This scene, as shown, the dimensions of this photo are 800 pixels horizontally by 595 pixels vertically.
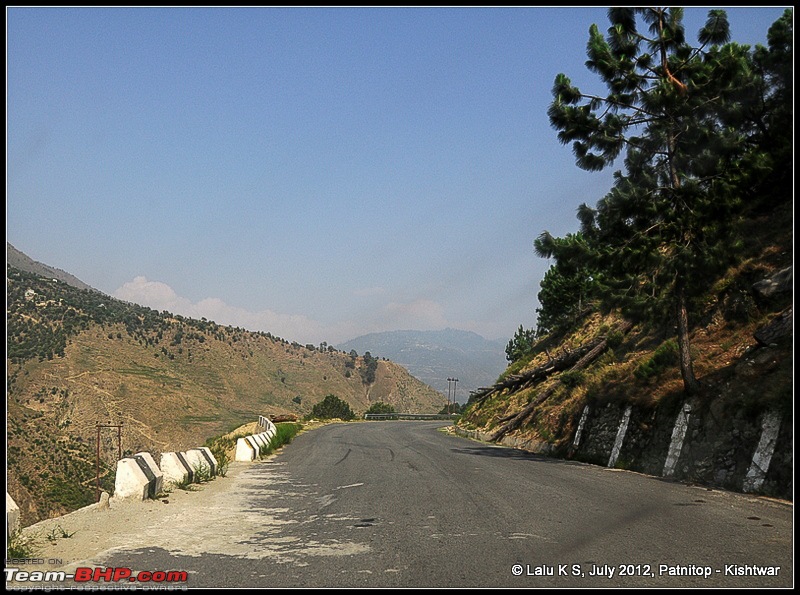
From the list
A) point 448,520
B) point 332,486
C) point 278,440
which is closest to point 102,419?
point 278,440

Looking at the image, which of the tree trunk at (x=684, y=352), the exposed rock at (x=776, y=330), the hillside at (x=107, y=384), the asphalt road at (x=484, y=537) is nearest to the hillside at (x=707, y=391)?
the exposed rock at (x=776, y=330)

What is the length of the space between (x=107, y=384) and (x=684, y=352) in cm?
7205

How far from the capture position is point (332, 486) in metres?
12.4

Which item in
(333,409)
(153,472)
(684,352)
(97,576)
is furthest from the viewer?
(333,409)

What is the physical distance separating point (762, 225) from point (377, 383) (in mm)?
146594

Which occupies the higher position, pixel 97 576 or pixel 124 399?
pixel 97 576

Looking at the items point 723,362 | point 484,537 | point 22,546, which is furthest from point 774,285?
point 22,546

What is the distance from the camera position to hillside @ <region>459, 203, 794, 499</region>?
1246 centimetres

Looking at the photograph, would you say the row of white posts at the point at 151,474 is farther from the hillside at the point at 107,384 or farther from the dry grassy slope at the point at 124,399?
the hillside at the point at 107,384

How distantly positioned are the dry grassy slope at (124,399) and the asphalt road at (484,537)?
1026 inches

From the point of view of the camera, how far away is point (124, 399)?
73.2 meters

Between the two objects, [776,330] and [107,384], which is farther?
[107,384]

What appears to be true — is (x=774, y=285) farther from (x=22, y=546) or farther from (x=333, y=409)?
(x=333, y=409)

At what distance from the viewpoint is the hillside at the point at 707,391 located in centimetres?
1246
